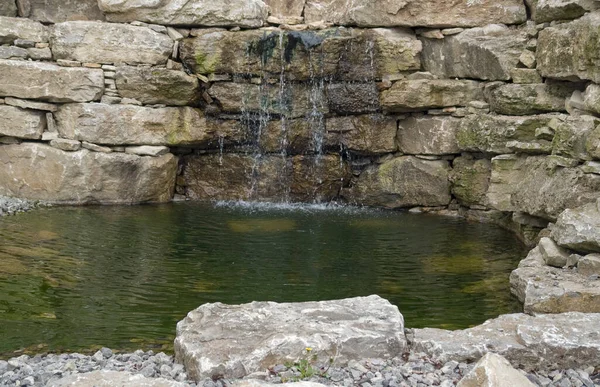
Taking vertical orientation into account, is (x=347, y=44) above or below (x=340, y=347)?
above

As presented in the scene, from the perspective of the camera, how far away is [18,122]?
12.3m

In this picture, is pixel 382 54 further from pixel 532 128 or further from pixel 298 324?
pixel 298 324

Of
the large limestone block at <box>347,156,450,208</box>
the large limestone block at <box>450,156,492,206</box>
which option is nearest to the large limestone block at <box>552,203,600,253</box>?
the large limestone block at <box>450,156,492,206</box>

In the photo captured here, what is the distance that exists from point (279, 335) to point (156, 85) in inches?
320

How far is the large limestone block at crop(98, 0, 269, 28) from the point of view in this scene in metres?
12.5

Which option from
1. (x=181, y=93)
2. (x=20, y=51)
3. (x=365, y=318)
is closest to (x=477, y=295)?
(x=365, y=318)

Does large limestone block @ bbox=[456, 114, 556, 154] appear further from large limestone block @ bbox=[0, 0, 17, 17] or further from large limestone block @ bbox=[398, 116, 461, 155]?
large limestone block @ bbox=[0, 0, 17, 17]

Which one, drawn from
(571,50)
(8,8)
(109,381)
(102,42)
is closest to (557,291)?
(571,50)

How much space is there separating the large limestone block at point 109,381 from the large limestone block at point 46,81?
843 cm

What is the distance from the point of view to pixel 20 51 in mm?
12297

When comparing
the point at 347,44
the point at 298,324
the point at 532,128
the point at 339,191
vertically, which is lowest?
the point at 339,191

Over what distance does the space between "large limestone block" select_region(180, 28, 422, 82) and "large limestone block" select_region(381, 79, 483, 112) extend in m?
0.41

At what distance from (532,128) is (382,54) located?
2873 mm

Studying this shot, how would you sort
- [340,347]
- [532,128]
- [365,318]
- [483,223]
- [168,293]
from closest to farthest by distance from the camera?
1. [340,347]
2. [365,318]
3. [168,293]
4. [532,128]
5. [483,223]
